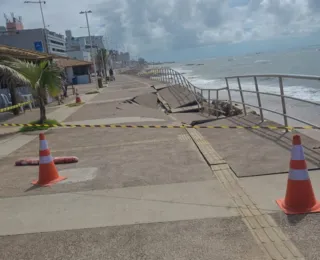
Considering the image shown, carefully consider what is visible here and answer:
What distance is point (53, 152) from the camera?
8250 mm

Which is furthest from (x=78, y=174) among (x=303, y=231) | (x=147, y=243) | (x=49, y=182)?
(x=303, y=231)

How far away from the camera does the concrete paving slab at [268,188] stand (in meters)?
4.30

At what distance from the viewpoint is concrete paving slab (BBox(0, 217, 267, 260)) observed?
11.2 feet

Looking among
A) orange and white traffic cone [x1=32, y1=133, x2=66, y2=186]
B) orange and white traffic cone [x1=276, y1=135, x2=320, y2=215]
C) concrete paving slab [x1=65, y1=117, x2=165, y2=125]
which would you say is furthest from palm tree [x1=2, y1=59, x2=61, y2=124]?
orange and white traffic cone [x1=276, y1=135, x2=320, y2=215]

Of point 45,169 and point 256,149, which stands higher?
point 45,169

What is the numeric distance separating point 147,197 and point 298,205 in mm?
1834

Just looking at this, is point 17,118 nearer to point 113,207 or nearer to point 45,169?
point 45,169

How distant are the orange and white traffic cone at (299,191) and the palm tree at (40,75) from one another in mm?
9435

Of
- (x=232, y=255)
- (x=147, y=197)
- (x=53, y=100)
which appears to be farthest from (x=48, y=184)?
(x=53, y=100)

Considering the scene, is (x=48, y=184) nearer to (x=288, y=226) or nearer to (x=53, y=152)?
(x=53, y=152)

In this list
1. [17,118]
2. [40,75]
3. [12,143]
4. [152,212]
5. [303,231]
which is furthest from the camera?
[17,118]

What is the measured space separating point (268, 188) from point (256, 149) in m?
1.94

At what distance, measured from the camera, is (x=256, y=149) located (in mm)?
6652

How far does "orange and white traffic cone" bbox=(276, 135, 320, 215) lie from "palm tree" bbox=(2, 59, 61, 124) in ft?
31.0
